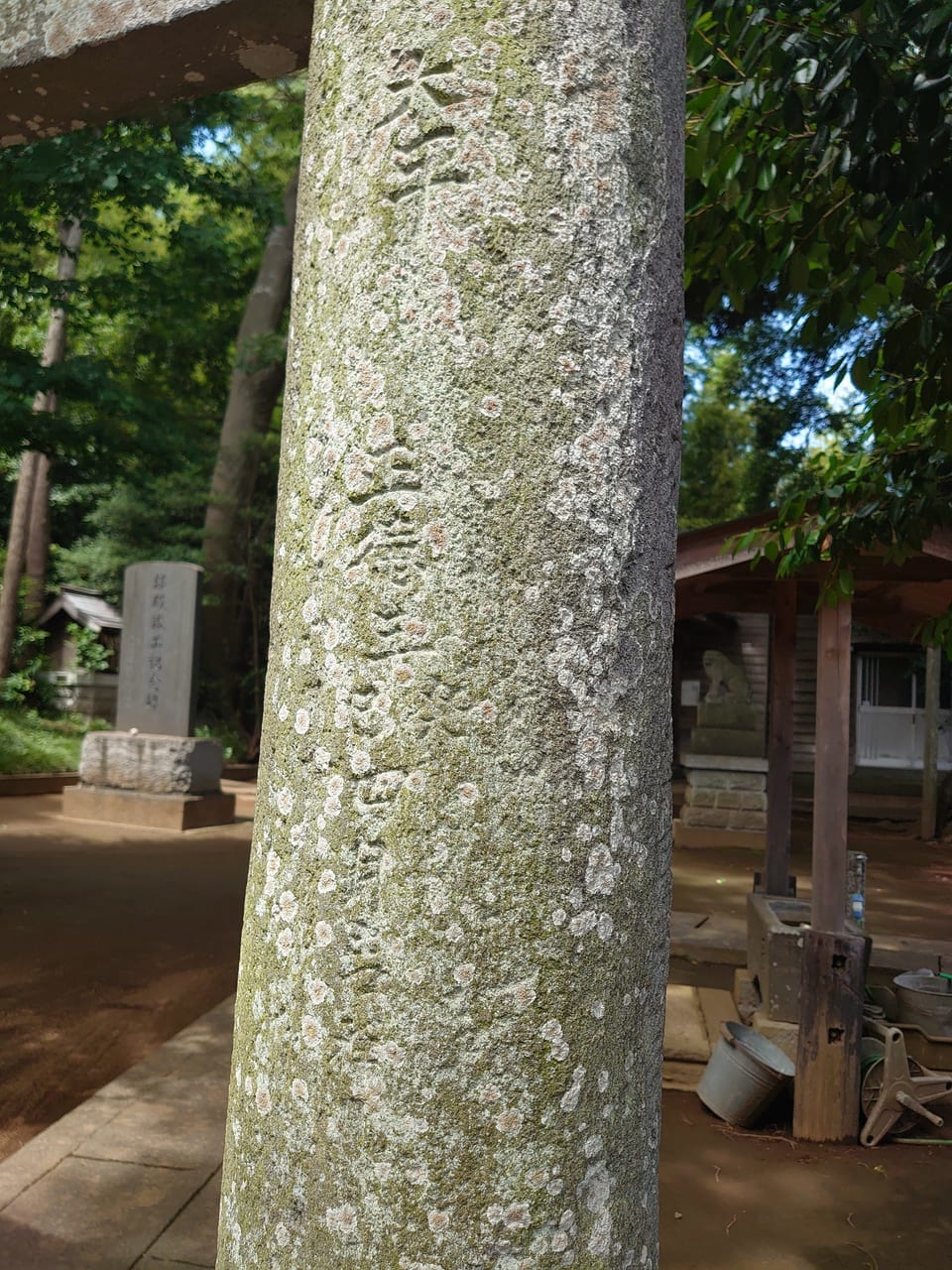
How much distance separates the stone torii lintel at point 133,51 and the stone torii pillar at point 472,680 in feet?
3.72

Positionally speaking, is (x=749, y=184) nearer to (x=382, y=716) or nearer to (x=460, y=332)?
(x=460, y=332)

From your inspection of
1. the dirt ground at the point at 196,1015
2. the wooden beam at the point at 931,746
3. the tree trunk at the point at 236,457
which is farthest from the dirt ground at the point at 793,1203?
the tree trunk at the point at 236,457

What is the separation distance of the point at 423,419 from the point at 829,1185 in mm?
4115

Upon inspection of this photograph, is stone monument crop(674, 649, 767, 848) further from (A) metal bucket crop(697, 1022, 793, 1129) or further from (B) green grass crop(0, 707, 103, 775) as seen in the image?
(B) green grass crop(0, 707, 103, 775)

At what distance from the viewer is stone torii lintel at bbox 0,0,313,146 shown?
2055mm

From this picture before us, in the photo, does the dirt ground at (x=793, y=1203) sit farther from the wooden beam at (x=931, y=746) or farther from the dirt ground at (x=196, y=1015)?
the wooden beam at (x=931, y=746)

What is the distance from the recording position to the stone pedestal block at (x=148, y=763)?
40.0ft

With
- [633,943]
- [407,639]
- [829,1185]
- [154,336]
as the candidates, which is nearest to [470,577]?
[407,639]

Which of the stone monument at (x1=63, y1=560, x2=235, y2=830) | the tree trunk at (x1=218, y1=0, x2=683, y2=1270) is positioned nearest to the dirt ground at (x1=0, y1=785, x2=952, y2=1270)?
the stone monument at (x1=63, y1=560, x2=235, y2=830)

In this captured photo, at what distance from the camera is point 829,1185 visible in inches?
159

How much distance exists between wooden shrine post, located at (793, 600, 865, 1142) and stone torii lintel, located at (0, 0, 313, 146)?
3565 millimetres

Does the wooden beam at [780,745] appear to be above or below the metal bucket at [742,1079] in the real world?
above

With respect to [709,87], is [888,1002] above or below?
below

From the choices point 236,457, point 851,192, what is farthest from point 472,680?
point 236,457
